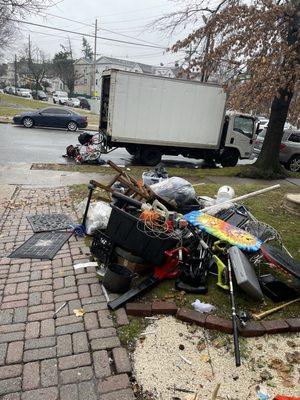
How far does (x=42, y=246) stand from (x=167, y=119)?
929 cm

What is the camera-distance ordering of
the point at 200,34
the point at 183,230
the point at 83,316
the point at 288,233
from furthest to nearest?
the point at 200,34 < the point at 288,233 < the point at 183,230 < the point at 83,316

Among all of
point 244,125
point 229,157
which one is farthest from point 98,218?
point 244,125

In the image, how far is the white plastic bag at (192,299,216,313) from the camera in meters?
3.62

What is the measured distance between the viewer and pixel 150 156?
44.9 feet

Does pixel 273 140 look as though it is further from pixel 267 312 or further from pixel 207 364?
pixel 207 364

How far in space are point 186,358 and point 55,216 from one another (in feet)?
12.6

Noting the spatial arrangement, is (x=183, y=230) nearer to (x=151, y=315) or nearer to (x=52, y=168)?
(x=151, y=315)

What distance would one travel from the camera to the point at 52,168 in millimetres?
10734

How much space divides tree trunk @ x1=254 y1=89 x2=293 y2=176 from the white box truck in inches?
83.6

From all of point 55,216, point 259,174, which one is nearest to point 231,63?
point 259,174

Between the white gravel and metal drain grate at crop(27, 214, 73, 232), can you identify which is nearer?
the white gravel

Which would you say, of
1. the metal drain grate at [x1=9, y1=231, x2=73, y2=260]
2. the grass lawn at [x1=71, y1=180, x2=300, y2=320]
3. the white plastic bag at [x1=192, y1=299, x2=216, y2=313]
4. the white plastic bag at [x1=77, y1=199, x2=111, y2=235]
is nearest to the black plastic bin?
the grass lawn at [x1=71, y1=180, x2=300, y2=320]

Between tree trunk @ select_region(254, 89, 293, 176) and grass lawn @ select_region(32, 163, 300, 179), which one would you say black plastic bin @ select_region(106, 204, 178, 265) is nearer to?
grass lawn @ select_region(32, 163, 300, 179)

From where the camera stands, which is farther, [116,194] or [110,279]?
[116,194]
